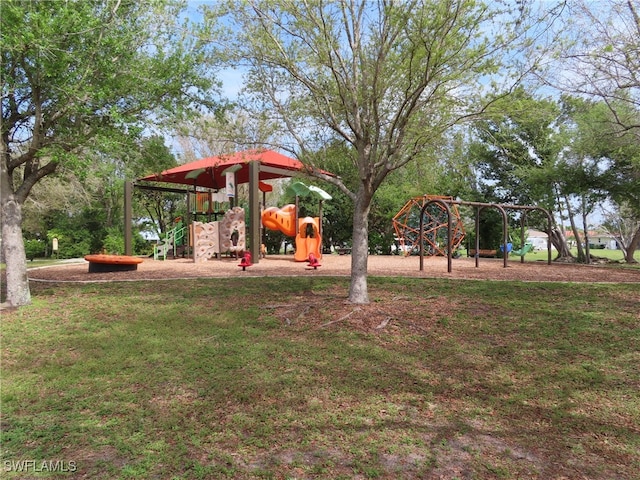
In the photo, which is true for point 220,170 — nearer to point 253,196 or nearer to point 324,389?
point 253,196

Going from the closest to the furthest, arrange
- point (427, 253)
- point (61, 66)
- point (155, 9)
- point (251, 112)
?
point (61, 66) < point (251, 112) < point (155, 9) < point (427, 253)

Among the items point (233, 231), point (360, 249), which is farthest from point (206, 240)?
point (360, 249)

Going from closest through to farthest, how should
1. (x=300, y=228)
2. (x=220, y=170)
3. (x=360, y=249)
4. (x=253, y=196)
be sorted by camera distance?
(x=360, y=249), (x=253, y=196), (x=300, y=228), (x=220, y=170)

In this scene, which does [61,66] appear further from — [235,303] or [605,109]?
[605,109]

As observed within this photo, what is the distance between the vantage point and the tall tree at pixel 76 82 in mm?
6418

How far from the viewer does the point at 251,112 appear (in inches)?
293

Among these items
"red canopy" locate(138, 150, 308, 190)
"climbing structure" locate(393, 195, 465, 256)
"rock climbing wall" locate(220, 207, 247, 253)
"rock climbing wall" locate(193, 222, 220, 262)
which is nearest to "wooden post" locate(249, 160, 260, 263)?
"red canopy" locate(138, 150, 308, 190)

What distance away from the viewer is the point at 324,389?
13.6 feet

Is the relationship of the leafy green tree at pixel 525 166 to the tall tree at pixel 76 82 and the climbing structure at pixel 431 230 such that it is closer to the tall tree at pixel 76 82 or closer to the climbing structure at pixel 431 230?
the climbing structure at pixel 431 230

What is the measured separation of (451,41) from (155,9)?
5855mm

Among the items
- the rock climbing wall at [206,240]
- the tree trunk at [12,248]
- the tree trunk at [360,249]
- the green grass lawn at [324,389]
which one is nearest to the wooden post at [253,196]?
the rock climbing wall at [206,240]

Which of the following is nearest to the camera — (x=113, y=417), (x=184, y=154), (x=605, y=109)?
(x=113, y=417)

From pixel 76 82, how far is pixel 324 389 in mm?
6645

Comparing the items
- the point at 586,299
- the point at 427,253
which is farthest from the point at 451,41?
the point at 427,253
